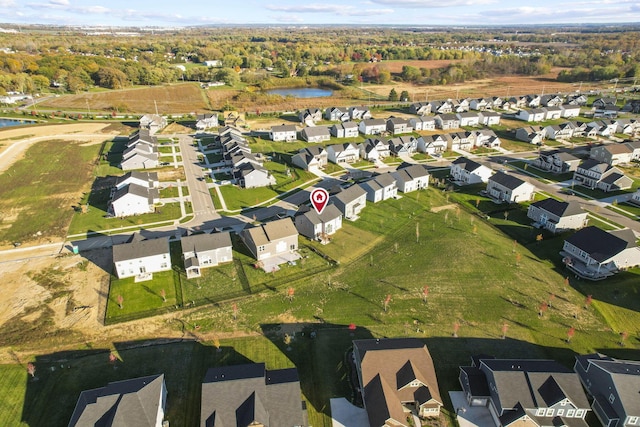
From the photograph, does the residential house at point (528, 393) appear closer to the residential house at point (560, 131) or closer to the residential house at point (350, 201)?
the residential house at point (350, 201)

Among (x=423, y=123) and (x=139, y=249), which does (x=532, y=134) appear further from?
(x=139, y=249)

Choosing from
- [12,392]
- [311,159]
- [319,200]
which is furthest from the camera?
[311,159]

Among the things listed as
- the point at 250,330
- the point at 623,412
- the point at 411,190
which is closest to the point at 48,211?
the point at 250,330

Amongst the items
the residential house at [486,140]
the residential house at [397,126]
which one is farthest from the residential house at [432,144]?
the residential house at [397,126]

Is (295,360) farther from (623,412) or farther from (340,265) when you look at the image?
(623,412)

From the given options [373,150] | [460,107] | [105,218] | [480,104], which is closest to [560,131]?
[480,104]

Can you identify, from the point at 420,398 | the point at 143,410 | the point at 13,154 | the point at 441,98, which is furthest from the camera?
the point at 441,98
